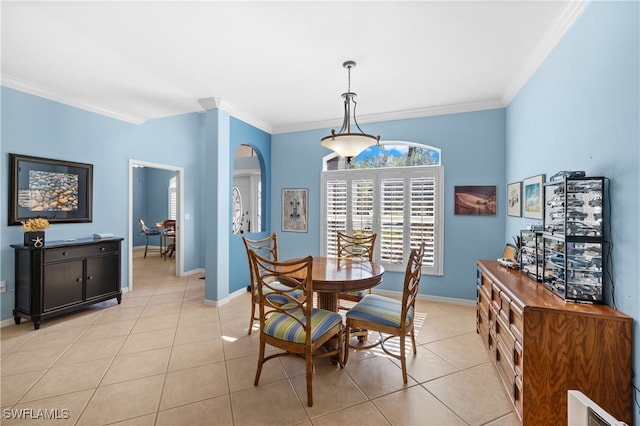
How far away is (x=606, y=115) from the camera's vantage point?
176 cm

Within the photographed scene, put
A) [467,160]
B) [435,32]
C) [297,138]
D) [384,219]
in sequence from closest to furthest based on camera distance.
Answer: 1. [435,32]
2. [467,160]
3. [384,219]
4. [297,138]

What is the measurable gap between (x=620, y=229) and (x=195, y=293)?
16.0 feet

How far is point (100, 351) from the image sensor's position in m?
2.73

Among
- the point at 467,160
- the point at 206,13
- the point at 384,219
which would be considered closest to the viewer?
the point at 206,13

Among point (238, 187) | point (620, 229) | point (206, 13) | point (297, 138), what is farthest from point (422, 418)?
point (238, 187)

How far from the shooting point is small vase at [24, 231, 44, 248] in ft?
10.5

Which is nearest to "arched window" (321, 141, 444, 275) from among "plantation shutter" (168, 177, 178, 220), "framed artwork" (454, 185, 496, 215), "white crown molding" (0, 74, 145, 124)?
"framed artwork" (454, 185, 496, 215)

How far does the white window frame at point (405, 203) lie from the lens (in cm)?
422

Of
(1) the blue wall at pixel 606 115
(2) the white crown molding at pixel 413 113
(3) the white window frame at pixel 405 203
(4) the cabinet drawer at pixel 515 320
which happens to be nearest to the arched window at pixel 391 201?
(3) the white window frame at pixel 405 203

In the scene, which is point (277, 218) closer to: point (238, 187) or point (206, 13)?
point (238, 187)

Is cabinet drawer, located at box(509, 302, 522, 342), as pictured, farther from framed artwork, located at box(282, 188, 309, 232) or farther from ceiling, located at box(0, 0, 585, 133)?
framed artwork, located at box(282, 188, 309, 232)

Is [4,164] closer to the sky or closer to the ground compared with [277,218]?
closer to the sky

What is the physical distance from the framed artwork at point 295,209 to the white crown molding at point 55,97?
8.76ft

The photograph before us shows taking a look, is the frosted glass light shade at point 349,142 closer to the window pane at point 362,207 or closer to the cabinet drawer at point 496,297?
the cabinet drawer at point 496,297
